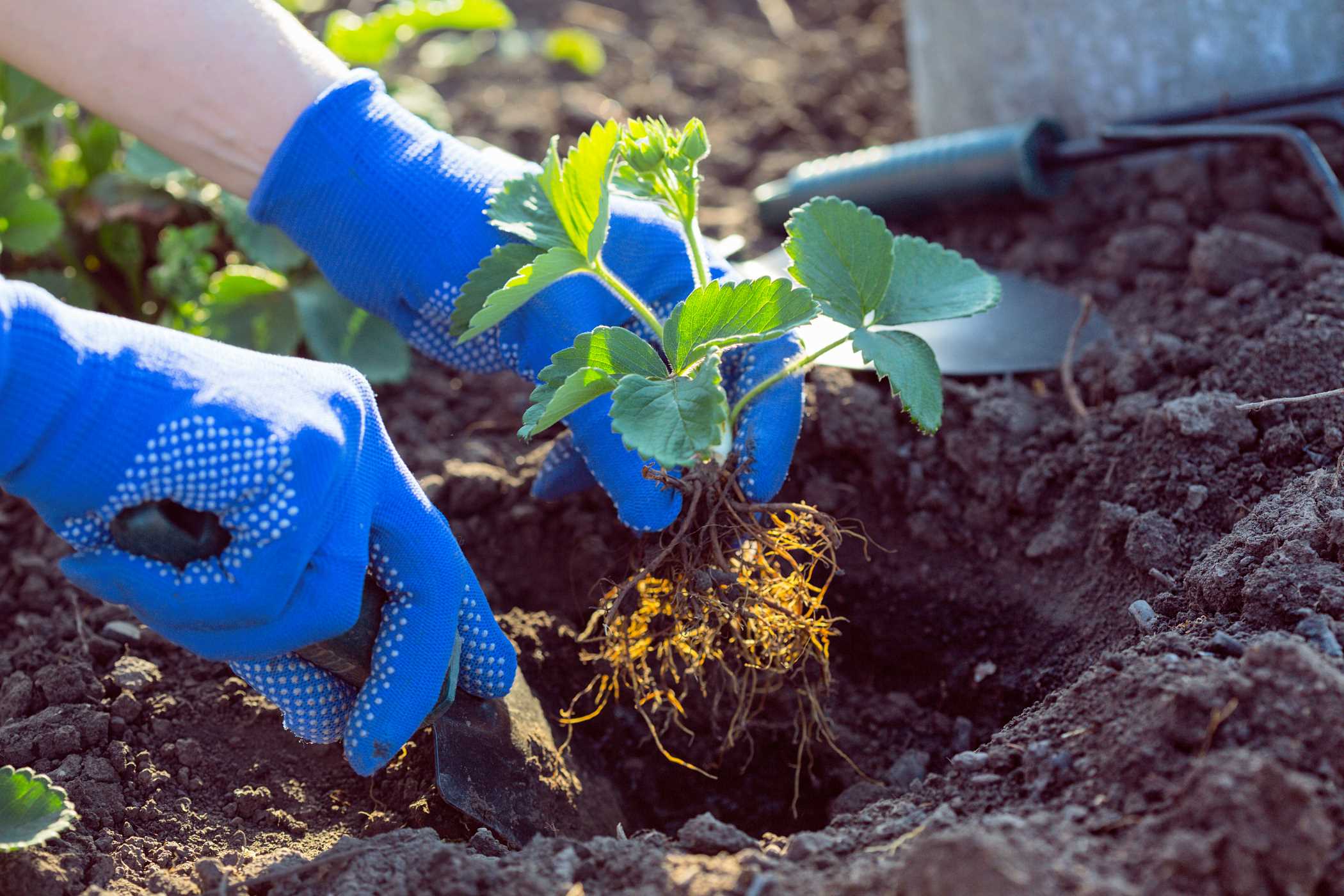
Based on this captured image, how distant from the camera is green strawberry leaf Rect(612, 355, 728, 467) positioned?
4.21 feet

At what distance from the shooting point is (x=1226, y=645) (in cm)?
129

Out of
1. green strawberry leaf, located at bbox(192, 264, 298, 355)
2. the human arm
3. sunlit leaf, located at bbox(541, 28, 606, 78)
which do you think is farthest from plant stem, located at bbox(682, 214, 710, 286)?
sunlit leaf, located at bbox(541, 28, 606, 78)

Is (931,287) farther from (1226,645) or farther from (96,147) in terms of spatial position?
(96,147)

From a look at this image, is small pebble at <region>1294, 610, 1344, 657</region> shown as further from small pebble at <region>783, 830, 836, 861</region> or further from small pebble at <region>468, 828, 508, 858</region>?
small pebble at <region>468, 828, 508, 858</region>

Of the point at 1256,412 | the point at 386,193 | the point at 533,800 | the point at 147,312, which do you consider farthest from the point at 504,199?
the point at 147,312

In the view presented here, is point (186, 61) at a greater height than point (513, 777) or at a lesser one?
greater

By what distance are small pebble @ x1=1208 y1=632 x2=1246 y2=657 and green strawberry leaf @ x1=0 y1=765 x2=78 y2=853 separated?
1.34 m

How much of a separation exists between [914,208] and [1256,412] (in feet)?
3.69

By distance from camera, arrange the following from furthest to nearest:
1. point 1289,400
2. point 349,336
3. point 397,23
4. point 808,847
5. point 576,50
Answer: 1. point 576,50
2. point 397,23
3. point 349,336
4. point 1289,400
5. point 808,847

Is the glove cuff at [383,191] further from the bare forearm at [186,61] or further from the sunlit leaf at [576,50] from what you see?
the sunlit leaf at [576,50]

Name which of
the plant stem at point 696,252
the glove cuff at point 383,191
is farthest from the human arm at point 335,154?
the plant stem at point 696,252

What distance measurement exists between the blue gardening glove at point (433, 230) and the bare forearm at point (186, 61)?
0.08 metres

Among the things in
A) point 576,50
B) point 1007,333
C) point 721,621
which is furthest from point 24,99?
point 1007,333

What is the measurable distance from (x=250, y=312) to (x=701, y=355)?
128cm
